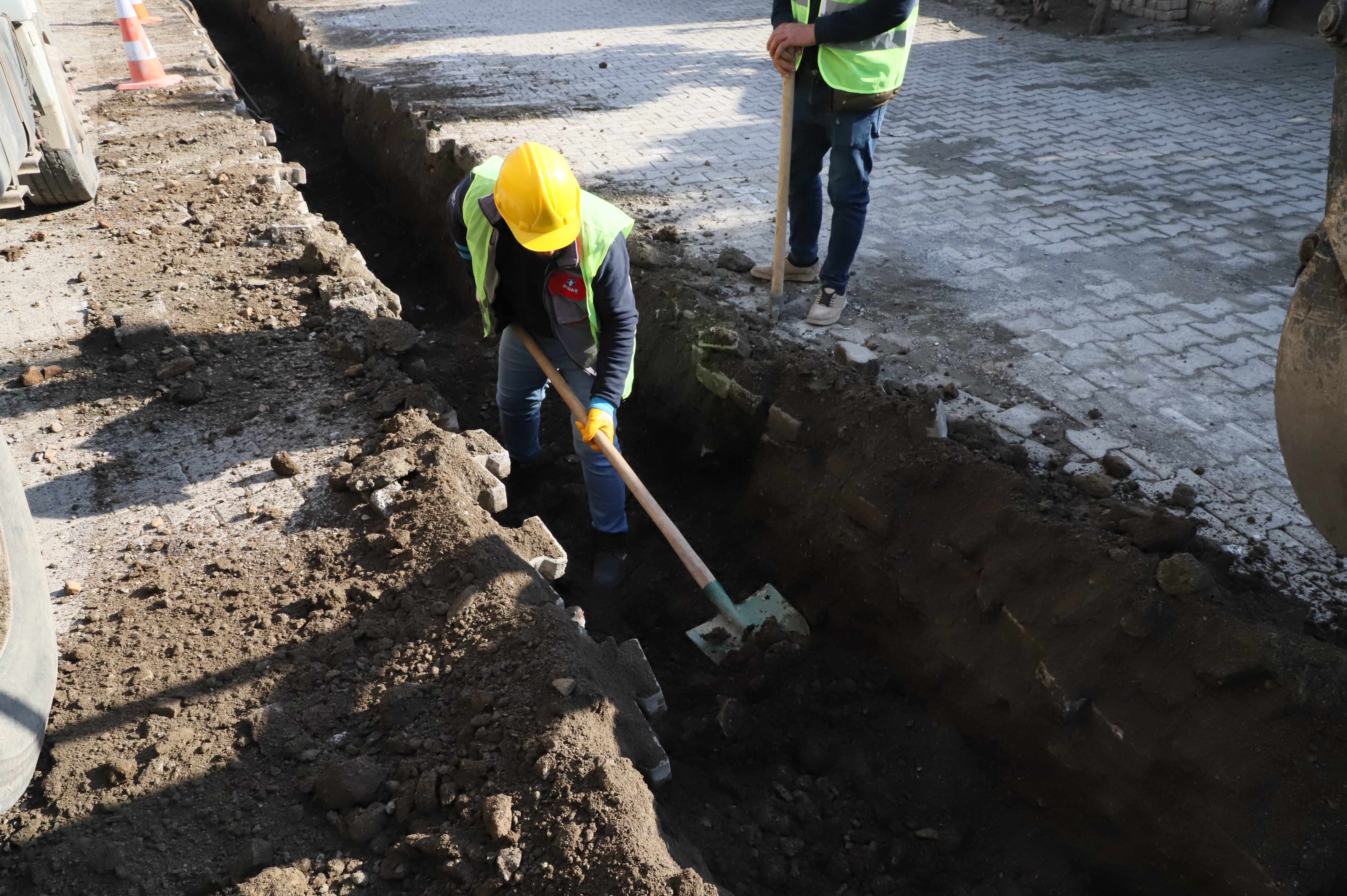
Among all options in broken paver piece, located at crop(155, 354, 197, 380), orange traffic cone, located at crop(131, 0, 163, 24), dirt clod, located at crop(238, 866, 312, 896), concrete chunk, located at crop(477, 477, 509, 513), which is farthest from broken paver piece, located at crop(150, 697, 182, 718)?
orange traffic cone, located at crop(131, 0, 163, 24)

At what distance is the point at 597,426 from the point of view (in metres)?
3.57

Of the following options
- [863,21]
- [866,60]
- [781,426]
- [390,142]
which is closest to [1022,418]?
[781,426]

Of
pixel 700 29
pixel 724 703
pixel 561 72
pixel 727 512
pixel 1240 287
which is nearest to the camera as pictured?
pixel 724 703

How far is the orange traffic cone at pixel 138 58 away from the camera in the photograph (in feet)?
26.6

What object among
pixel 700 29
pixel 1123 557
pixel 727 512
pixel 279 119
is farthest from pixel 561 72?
pixel 1123 557

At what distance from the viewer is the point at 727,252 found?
5496 mm

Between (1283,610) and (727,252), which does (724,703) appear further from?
(727,252)

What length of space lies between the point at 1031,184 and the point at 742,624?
4.57 metres

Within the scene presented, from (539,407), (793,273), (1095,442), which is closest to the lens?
(1095,442)

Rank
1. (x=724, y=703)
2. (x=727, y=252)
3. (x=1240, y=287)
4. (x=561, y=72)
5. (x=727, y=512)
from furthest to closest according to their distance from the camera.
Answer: (x=561, y=72) < (x=727, y=252) < (x=1240, y=287) < (x=727, y=512) < (x=724, y=703)

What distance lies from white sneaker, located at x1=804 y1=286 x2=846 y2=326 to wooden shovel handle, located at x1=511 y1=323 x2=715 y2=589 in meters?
1.63

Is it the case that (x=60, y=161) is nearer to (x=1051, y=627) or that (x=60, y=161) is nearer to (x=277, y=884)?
(x=277, y=884)

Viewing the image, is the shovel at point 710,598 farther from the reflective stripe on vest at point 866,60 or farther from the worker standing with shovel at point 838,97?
the reflective stripe on vest at point 866,60

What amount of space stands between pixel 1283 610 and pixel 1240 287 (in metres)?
2.72
